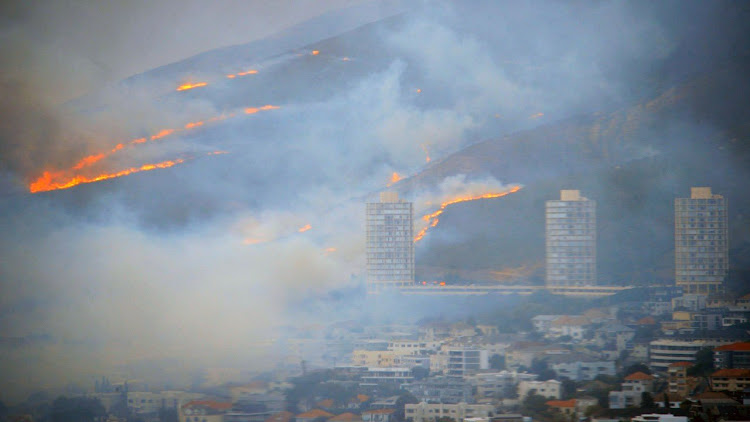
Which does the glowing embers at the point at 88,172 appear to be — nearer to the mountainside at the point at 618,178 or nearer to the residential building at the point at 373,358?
the mountainside at the point at 618,178

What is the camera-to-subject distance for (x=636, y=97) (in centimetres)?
2825

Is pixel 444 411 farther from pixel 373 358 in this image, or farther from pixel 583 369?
pixel 583 369

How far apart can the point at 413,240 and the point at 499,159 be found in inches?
107

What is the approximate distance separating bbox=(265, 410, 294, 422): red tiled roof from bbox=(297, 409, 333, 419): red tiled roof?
10 cm

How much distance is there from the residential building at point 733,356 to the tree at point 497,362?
2.23 metres

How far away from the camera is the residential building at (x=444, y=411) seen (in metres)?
17.5

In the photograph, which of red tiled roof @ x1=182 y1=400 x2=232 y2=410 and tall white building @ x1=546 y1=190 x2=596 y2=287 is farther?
tall white building @ x1=546 y1=190 x2=596 y2=287

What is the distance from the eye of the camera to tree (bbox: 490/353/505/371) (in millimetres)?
19497

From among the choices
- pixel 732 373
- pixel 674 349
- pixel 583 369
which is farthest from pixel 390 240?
pixel 732 373

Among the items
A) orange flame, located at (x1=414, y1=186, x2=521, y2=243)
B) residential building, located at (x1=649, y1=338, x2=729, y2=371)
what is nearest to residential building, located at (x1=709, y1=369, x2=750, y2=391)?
residential building, located at (x1=649, y1=338, x2=729, y2=371)

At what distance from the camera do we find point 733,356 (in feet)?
63.2

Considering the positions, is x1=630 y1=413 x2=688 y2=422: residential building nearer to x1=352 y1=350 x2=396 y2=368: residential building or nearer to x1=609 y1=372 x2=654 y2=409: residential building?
x1=609 y1=372 x2=654 y2=409: residential building

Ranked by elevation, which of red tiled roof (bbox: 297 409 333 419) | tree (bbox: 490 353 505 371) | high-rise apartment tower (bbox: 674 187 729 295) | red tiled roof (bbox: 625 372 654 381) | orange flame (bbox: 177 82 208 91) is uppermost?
orange flame (bbox: 177 82 208 91)

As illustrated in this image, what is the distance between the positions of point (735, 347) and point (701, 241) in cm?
507
